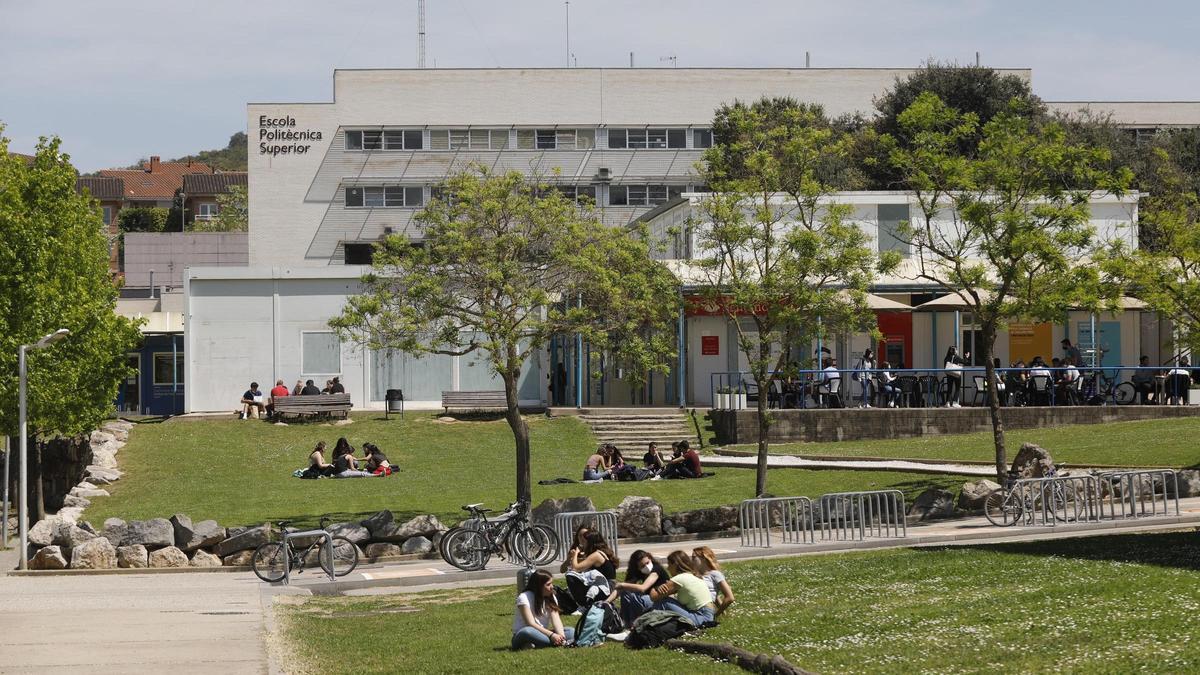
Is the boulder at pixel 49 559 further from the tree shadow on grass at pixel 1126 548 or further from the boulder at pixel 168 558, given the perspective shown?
the tree shadow on grass at pixel 1126 548

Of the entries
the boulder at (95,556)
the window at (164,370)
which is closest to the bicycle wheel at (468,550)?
the boulder at (95,556)

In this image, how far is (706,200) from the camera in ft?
98.2

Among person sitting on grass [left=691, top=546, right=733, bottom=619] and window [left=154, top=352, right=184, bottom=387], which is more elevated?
window [left=154, top=352, right=184, bottom=387]

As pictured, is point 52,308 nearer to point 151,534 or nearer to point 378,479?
point 378,479

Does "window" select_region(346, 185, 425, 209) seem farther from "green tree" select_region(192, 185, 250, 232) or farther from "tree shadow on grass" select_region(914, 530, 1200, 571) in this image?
"tree shadow on grass" select_region(914, 530, 1200, 571)

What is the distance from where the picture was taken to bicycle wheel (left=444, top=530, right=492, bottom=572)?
72.8ft

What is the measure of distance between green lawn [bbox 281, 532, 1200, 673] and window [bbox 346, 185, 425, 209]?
212 ft

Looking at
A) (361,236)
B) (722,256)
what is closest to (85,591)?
(722,256)

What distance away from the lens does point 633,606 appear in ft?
47.6

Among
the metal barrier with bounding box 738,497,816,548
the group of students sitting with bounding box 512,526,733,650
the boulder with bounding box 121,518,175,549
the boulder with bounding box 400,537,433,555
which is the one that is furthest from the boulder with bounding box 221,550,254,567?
the group of students sitting with bounding box 512,526,733,650

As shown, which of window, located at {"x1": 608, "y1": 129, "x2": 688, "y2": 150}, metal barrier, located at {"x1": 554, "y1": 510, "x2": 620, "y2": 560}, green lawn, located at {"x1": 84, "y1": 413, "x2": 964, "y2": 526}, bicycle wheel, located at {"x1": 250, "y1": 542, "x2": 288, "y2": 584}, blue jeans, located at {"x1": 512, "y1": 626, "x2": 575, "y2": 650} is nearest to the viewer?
blue jeans, located at {"x1": 512, "y1": 626, "x2": 575, "y2": 650}

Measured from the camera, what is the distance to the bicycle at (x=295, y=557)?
70.6 feet

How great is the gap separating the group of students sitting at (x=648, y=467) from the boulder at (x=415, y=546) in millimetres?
6944

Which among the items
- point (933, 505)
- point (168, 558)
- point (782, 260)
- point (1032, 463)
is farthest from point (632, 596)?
point (782, 260)
